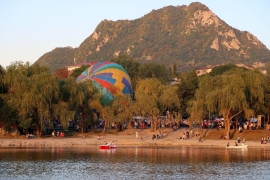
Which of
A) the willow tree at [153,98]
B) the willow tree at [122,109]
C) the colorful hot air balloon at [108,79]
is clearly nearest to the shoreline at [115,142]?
the willow tree at [122,109]

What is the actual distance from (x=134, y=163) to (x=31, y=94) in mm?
16782

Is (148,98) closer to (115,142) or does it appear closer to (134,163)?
(115,142)

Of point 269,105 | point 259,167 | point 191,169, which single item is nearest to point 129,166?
point 191,169

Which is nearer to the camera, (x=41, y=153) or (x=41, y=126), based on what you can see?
(x=41, y=153)

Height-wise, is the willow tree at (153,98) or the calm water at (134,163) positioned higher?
Result: the willow tree at (153,98)

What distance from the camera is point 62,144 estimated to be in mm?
51625

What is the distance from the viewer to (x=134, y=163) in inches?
1554

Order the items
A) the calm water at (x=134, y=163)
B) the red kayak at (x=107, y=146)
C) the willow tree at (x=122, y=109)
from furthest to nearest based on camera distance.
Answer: the willow tree at (x=122, y=109), the red kayak at (x=107, y=146), the calm water at (x=134, y=163)

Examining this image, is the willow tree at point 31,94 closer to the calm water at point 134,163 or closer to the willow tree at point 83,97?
the willow tree at point 83,97

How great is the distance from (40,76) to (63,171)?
68.9ft

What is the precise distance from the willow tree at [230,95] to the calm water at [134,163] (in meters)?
5.87

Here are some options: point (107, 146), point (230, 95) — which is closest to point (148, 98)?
point (230, 95)

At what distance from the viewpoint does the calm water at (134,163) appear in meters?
33.9

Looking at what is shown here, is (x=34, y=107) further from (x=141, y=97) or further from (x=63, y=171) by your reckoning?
(x=63, y=171)
